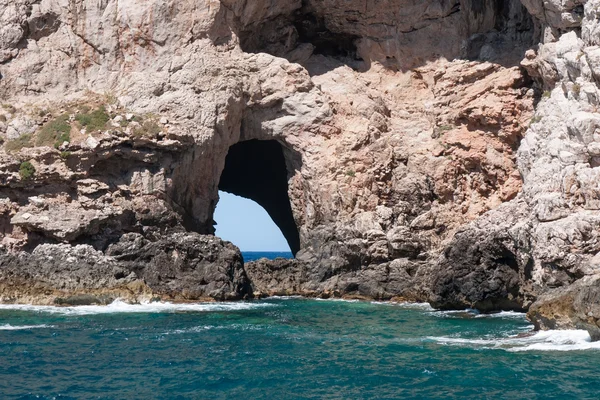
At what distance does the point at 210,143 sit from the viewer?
1436 inches

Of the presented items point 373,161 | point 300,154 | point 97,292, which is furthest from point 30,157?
point 373,161

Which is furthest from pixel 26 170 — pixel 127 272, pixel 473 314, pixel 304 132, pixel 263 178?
pixel 473 314

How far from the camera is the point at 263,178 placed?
48.6 metres

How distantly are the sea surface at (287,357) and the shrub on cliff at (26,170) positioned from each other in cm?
687

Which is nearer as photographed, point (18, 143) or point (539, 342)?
point (539, 342)

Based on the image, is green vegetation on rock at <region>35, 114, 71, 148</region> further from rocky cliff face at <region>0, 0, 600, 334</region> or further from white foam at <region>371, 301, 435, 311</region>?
white foam at <region>371, 301, 435, 311</region>

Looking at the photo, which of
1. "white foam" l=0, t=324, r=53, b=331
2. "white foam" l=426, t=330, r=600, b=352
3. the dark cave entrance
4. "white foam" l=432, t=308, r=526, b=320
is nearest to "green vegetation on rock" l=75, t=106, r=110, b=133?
the dark cave entrance

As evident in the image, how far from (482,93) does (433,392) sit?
80.1 ft

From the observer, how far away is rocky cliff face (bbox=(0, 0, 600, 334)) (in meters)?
31.7

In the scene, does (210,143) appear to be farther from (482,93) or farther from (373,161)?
(482,93)

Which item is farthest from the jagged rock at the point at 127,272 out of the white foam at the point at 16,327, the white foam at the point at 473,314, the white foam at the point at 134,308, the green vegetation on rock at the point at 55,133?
the white foam at the point at 473,314

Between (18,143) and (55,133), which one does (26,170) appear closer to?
(18,143)

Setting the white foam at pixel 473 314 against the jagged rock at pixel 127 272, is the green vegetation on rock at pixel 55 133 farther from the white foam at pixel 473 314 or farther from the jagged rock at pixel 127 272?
the white foam at pixel 473 314

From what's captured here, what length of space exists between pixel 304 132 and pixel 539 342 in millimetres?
21197
